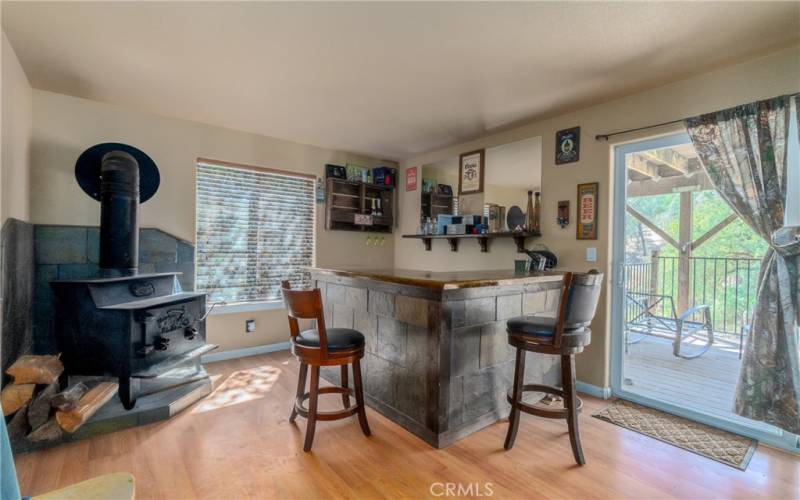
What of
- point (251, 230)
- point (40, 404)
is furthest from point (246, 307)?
point (40, 404)

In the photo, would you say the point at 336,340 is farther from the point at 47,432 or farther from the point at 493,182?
the point at 493,182

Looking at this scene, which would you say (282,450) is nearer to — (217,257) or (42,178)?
(217,257)

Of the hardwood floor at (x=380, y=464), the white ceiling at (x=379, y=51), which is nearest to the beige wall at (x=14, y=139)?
the white ceiling at (x=379, y=51)

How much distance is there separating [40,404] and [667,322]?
4.38 meters

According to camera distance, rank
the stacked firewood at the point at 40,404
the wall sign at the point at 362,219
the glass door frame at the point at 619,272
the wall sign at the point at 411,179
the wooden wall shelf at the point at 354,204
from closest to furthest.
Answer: the stacked firewood at the point at 40,404, the glass door frame at the point at 619,272, the wooden wall shelf at the point at 354,204, the wall sign at the point at 362,219, the wall sign at the point at 411,179

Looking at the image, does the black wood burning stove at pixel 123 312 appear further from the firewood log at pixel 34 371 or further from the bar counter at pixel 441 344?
the bar counter at pixel 441 344

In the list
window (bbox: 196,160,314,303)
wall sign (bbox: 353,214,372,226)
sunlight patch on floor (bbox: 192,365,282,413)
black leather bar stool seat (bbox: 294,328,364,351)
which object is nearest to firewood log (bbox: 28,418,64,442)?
sunlight patch on floor (bbox: 192,365,282,413)

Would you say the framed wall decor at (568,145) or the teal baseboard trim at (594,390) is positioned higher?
the framed wall decor at (568,145)

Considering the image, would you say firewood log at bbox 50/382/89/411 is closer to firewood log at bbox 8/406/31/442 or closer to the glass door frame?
firewood log at bbox 8/406/31/442

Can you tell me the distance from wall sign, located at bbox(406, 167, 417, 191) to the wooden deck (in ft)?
9.79

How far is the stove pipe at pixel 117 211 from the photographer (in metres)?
2.62

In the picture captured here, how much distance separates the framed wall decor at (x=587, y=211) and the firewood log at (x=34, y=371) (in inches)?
154

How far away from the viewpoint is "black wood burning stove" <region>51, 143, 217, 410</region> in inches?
91.2

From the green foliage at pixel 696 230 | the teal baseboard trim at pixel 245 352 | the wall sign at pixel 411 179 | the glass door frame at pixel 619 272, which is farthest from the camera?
the wall sign at pixel 411 179
